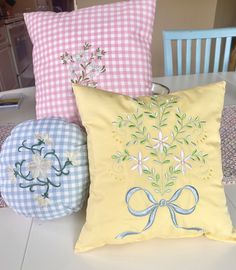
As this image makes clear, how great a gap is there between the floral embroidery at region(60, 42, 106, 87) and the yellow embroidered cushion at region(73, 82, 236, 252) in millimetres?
157

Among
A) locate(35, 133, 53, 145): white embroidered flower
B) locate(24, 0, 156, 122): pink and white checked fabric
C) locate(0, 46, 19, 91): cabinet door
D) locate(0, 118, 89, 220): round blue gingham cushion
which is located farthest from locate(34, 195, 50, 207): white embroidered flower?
locate(0, 46, 19, 91): cabinet door

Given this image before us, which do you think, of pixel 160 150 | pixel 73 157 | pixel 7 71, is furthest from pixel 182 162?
pixel 7 71

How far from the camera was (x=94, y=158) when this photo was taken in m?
0.54

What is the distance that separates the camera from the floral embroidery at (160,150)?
52 cm

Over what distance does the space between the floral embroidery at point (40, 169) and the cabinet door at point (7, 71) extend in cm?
238

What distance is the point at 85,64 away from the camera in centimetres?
70

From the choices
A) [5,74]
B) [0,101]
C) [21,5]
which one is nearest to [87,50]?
[0,101]

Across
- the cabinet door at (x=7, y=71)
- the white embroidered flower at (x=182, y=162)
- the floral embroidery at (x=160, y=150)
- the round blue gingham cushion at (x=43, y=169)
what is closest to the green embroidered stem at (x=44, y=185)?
the round blue gingham cushion at (x=43, y=169)

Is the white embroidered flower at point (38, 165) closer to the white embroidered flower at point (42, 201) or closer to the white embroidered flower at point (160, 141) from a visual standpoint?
the white embroidered flower at point (42, 201)

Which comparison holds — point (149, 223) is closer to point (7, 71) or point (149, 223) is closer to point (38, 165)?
point (38, 165)

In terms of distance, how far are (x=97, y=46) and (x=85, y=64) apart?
0.19ft

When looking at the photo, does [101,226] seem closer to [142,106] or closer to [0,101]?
[142,106]

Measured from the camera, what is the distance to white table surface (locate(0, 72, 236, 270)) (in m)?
0.51

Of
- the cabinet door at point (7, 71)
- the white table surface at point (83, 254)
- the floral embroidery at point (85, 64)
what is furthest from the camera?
the cabinet door at point (7, 71)
